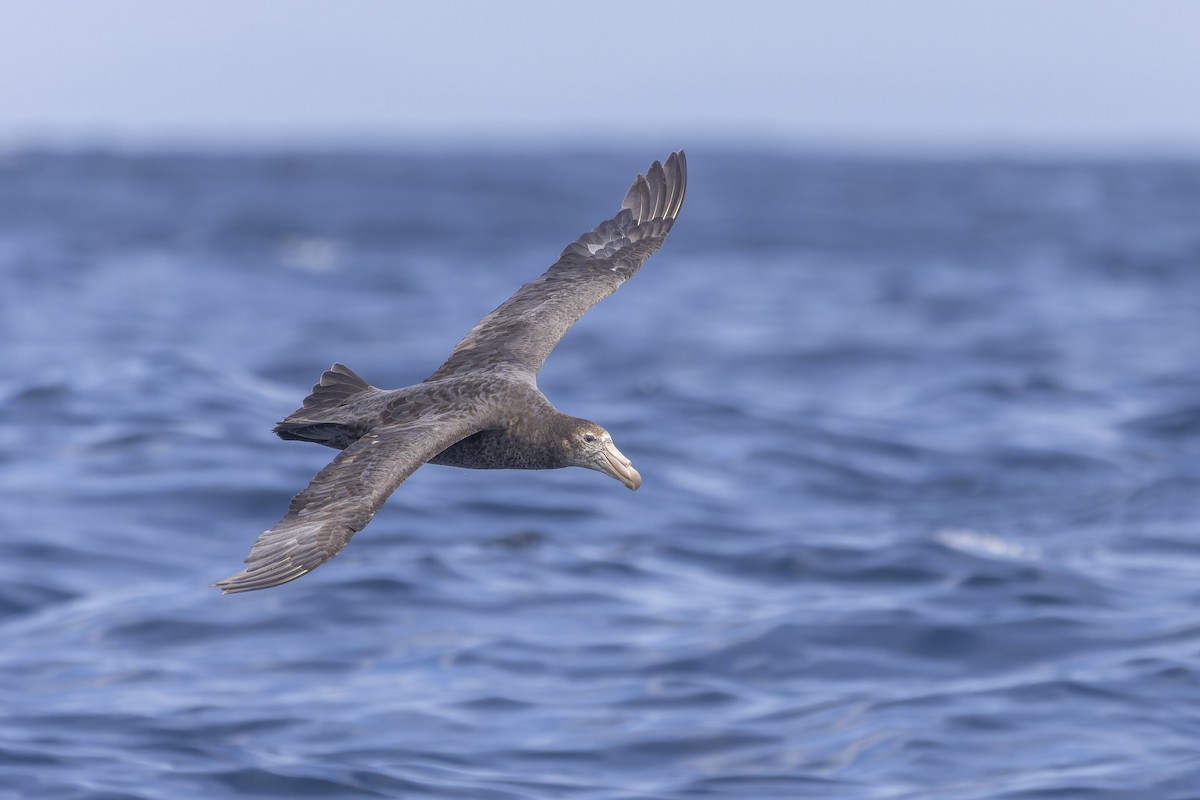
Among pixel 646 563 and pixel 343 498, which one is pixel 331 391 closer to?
pixel 343 498

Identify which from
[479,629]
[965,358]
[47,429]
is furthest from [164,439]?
[965,358]

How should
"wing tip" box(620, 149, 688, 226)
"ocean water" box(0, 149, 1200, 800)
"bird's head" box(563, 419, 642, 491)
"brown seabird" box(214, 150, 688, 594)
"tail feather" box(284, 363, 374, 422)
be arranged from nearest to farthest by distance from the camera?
"brown seabird" box(214, 150, 688, 594), "bird's head" box(563, 419, 642, 491), "tail feather" box(284, 363, 374, 422), "ocean water" box(0, 149, 1200, 800), "wing tip" box(620, 149, 688, 226)

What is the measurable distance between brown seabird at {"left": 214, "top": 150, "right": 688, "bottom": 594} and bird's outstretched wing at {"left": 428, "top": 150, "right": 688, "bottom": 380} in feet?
0.04

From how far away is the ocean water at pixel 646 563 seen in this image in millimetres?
12672

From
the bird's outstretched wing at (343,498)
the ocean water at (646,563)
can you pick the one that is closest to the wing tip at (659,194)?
the bird's outstretched wing at (343,498)

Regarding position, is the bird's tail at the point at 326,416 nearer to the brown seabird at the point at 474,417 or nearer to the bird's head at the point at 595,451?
the brown seabird at the point at 474,417

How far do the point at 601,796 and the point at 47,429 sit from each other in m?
12.1

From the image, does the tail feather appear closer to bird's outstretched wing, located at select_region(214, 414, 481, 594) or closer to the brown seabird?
the brown seabird

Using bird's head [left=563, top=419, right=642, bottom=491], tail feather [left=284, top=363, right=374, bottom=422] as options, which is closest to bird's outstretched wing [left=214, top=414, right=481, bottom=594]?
bird's head [left=563, top=419, right=642, bottom=491]

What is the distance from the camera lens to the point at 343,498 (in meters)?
8.97

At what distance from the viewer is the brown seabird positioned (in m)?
8.80

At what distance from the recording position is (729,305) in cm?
3606

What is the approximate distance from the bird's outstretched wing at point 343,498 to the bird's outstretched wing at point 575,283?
154 cm

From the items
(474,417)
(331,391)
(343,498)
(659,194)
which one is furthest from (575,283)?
(343,498)
